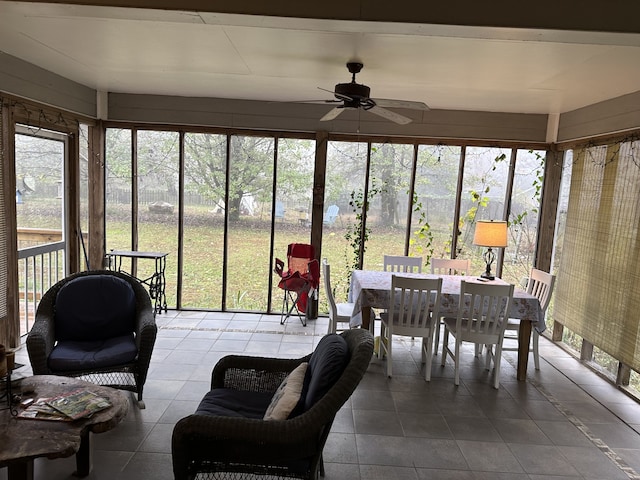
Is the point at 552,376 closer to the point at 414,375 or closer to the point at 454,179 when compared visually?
the point at 414,375

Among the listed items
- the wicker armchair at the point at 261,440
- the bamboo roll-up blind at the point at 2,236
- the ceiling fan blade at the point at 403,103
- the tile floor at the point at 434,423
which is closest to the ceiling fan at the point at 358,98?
the ceiling fan blade at the point at 403,103

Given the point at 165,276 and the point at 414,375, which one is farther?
the point at 165,276

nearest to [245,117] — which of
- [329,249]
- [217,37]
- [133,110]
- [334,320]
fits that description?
[133,110]

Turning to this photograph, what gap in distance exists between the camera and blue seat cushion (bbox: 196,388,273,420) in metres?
2.39

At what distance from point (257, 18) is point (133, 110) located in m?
3.81

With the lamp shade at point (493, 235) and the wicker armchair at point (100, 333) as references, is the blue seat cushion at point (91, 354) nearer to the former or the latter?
the wicker armchair at point (100, 333)

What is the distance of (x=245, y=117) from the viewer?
18.0 ft

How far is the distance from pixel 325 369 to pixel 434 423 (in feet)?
4.87

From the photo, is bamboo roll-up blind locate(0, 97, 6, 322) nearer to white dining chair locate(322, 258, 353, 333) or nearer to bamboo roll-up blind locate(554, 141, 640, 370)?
white dining chair locate(322, 258, 353, 333)

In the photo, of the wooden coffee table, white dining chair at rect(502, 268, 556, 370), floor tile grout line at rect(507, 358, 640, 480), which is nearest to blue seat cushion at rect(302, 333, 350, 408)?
the wooden coffee table

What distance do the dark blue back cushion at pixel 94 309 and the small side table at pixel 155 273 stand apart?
1.74 meters

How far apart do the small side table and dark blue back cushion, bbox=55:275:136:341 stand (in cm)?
174

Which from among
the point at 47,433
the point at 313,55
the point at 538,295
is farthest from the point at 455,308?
the point at 47,433

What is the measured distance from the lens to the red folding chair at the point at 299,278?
5.42 metres
